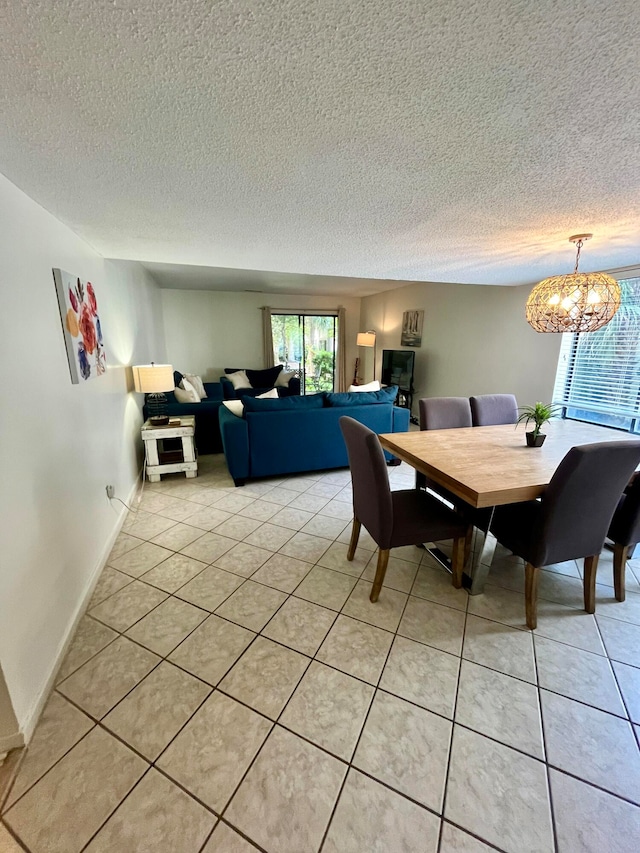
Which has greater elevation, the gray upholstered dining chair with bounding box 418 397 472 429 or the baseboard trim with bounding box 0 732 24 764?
the gray upholstered dining chair with bounding box 418 397 472 429

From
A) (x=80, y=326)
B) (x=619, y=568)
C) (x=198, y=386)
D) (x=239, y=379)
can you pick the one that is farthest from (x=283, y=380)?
(x=619, y=568)

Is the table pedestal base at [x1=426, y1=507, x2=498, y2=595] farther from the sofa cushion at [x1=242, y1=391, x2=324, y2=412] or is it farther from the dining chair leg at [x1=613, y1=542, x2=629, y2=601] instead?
the sofa cushion at [x1=242, y1=391, x2=324, y2=412]

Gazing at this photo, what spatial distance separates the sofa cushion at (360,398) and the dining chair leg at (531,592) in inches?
84.8

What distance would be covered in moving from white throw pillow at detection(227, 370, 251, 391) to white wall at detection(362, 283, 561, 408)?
111 inches

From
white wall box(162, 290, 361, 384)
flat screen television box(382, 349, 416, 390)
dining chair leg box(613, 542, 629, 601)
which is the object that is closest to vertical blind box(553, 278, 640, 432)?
dining chair leg box(613, 542, 629, 601)

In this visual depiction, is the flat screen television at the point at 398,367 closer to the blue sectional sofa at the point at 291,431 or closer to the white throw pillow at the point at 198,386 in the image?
the blue sectional sofa at the point at 291,431

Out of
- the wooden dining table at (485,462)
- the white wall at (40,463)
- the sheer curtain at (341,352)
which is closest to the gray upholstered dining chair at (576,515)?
the wooden dining table at (485,462)

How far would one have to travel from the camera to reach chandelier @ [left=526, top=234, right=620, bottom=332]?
76.8 inches

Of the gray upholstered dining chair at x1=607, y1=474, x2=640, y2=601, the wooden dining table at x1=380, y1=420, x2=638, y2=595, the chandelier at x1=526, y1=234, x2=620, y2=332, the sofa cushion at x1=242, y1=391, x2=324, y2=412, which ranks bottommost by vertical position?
the gray upholstered dining chair at x1=607, y1=474, x2=640, y2=601

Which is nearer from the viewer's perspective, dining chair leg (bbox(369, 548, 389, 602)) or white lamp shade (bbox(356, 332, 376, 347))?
dining chair leg (bbox(369, 548, 389, 602))

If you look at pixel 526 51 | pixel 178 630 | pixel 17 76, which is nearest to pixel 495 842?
pixel 178 630

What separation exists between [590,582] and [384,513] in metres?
1.11

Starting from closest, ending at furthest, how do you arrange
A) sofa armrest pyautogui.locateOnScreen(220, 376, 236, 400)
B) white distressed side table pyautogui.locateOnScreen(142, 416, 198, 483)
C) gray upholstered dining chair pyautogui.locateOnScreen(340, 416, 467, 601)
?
1. gray upholstered dining chair pyautogui.locateOnScreen(340, 416, 467, 601)
2. white distressed side table pyautogui.locateOnScreen(142, 416, 198, 483)
3. sofa armrest pyautogui.locateOnScreen(220, 376, 236, 400)

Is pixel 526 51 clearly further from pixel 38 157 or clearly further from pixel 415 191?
pixel 38 157
